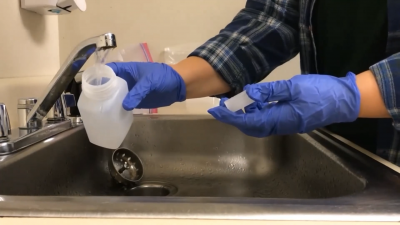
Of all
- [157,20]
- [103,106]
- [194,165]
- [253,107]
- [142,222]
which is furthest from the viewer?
[157,20]

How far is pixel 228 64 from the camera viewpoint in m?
0.77

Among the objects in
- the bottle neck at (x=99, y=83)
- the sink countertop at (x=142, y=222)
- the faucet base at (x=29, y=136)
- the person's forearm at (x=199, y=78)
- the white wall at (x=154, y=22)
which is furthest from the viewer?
the white wall at (x=154, y=22)

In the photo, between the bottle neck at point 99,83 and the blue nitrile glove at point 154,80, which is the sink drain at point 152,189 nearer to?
the blue nitrile glove at point 154,80

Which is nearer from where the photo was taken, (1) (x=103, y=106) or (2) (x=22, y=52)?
(1) (x=103, y=106)

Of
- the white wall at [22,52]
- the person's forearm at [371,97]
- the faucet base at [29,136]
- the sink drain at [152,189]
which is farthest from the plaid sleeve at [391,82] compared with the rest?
the white wall at [22,52]

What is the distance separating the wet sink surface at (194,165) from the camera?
596 millimetres

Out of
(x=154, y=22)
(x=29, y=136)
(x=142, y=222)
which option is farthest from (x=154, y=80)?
(x=154, y=22)

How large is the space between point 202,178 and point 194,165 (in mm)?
44

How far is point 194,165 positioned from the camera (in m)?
0.87

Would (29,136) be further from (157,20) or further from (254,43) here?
(157,20)

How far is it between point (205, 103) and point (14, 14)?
2.09ft

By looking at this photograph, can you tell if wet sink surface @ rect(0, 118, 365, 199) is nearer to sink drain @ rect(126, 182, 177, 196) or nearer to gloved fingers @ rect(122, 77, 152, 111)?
sink drain @ rect(126, 182, 177, 196)

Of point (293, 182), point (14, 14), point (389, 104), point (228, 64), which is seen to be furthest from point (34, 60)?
point (389, 104)

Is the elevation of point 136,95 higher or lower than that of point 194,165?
higher
